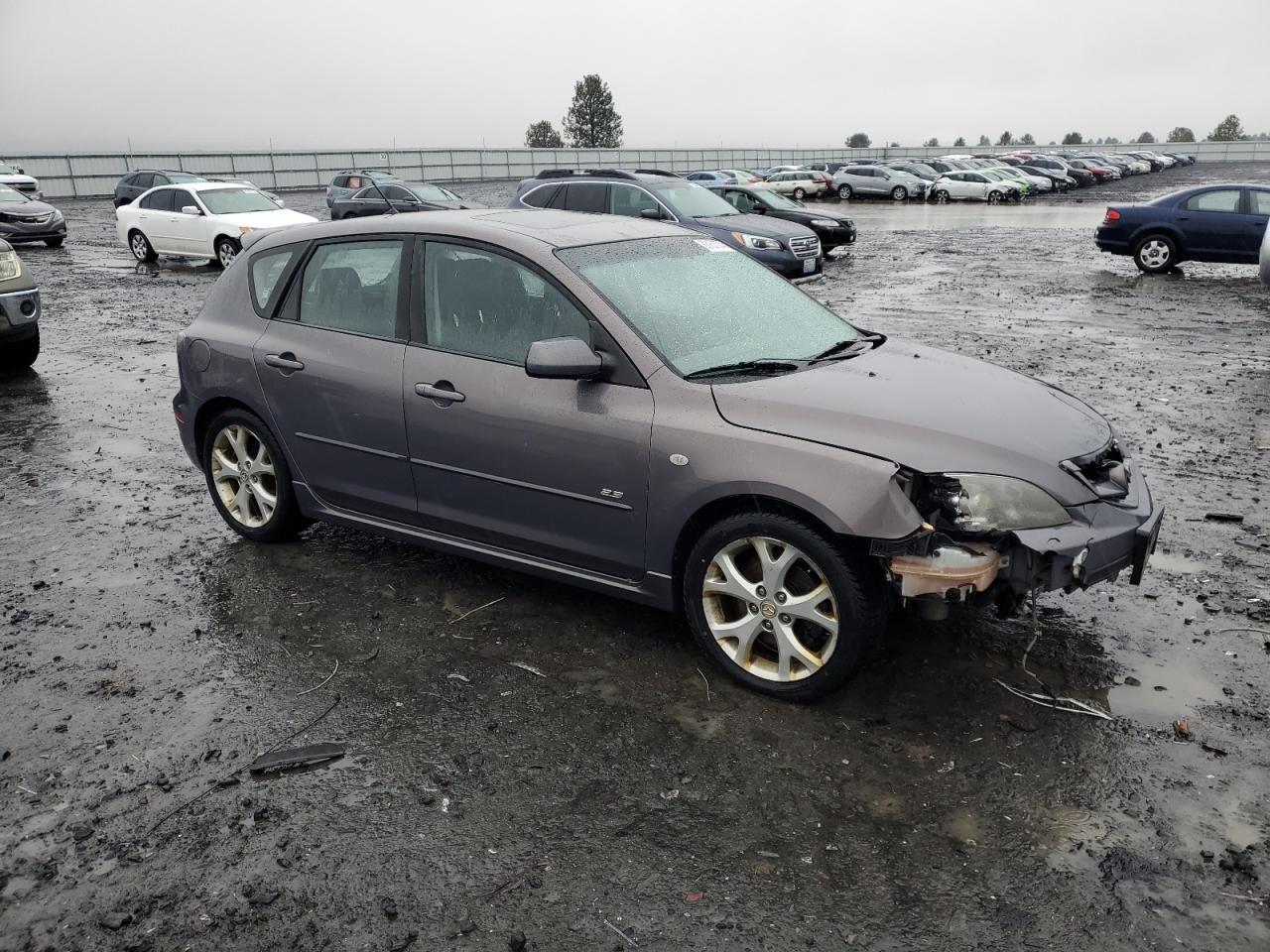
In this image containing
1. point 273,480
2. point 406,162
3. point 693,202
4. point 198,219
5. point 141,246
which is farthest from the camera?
point 406,162

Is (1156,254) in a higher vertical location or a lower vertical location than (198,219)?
lower

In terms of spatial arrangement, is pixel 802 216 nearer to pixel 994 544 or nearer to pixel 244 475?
pixel 244 475

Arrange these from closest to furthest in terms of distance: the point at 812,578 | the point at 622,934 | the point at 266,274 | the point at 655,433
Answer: the point at 622,934
the point at 812,578
the point at 655,433
the point at 266,274

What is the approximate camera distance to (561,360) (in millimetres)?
3893

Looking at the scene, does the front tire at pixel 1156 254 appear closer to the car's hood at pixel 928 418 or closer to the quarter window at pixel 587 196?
the quarter window at pixel 587 196

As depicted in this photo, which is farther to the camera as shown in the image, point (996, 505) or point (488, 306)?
point (488, 306)

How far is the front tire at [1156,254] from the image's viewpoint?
56.5 feet

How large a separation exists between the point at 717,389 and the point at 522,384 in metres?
0.86

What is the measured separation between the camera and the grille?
1612 cm

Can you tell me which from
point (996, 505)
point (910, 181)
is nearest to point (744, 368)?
point (996, 505)

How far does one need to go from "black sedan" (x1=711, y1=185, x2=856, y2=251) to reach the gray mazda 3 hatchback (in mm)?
17274

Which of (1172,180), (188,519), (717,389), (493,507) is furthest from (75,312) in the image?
(1172,180)

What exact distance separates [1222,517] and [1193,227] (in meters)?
13.5

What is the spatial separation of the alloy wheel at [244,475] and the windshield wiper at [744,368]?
249cm
